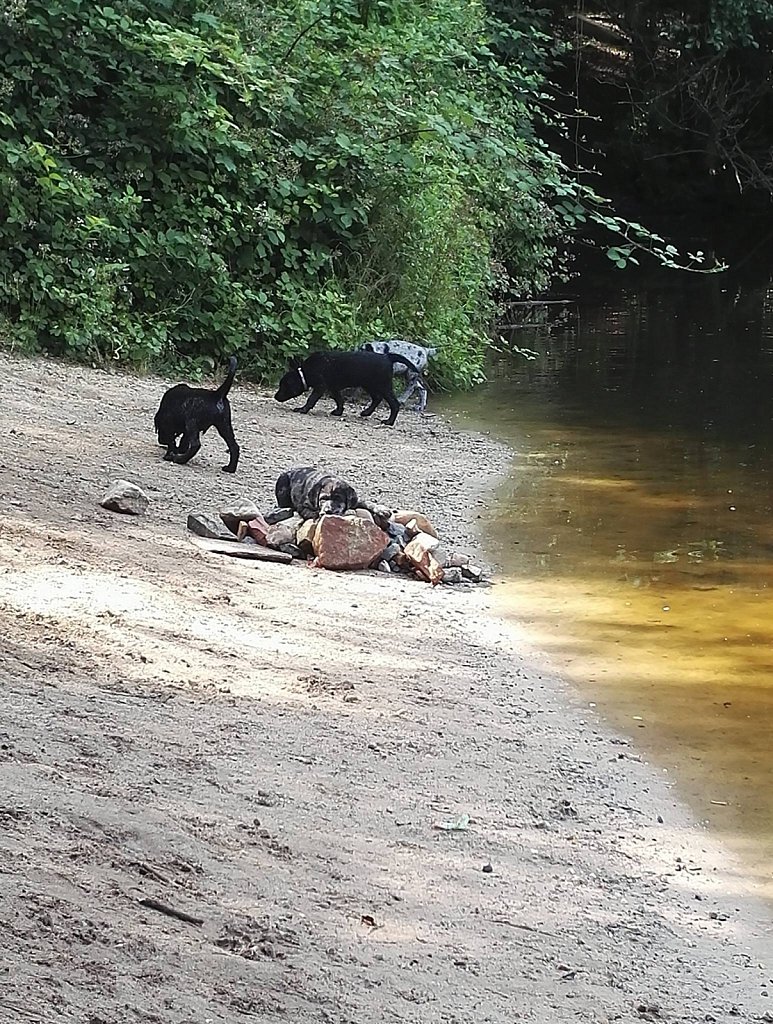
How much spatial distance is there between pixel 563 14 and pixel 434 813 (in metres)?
27.5

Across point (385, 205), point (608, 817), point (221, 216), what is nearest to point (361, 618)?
point (608, 817)

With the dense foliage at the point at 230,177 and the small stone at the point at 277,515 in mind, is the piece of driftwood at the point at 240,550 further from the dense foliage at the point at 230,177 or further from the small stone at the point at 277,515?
the dense foliage at the point at 230,177

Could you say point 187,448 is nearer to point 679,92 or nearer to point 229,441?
point 229,441

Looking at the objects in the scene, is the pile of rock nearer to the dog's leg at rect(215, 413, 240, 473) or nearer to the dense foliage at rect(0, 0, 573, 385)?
the dog's leg at rect(215, 413, 240, 473)

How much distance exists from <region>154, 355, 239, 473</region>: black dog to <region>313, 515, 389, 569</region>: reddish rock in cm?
175

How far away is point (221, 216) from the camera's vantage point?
1425cm

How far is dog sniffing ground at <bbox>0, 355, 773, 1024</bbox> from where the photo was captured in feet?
12.4

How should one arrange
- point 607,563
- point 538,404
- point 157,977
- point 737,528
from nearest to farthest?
1. point 157,977
2. point 607,563
3. point 737,528
4. point 538,404

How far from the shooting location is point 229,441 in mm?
10008

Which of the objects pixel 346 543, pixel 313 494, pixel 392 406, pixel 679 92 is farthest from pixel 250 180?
pixel 679 92

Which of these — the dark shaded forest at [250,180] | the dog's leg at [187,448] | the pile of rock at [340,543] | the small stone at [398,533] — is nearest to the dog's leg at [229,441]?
the dog's leg at [187,448]

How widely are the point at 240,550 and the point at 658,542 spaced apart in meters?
3.04

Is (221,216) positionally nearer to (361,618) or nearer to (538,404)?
(538,404)

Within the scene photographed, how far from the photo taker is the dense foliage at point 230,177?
44.1ft
